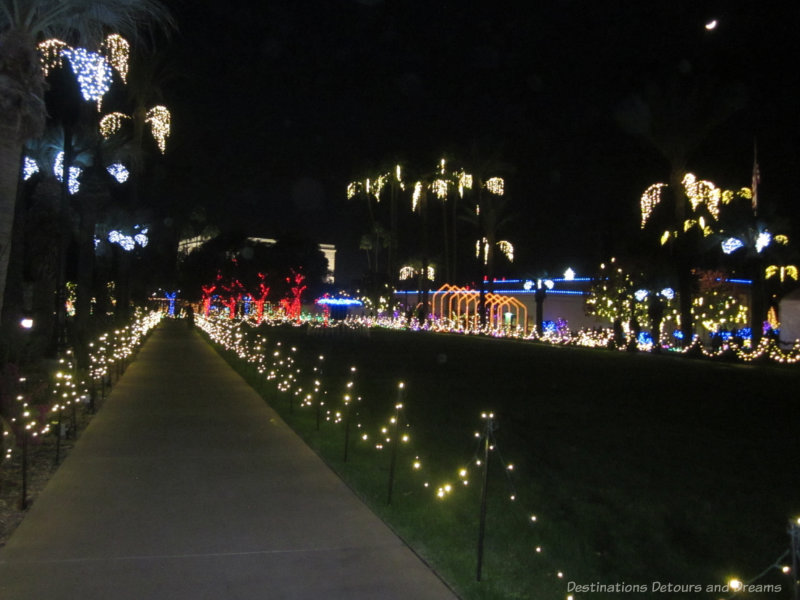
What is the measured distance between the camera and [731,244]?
36.7 meters

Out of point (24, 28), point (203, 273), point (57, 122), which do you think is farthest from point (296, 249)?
point (24, 28)

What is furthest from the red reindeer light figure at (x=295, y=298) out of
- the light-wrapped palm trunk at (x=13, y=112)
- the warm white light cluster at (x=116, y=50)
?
the light-wrapped palm trunk at (x=13, y=112)

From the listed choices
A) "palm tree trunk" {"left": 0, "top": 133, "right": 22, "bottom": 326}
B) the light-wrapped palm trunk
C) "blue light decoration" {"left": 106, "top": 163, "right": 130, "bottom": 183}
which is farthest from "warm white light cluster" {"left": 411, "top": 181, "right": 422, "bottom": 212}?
"palm tree trunk" {"left": 0, "top": 133, "right": 22, "bottom": 326}

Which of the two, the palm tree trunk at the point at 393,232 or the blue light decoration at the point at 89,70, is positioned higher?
the palm tree trunk at the point at 393,232

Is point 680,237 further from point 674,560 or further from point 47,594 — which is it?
point 47,594

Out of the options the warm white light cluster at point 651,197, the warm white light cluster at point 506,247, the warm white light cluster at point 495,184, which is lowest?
the warm white light cluster at point 651,197

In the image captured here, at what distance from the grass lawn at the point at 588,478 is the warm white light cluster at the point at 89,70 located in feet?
23.2

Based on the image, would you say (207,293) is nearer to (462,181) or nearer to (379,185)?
(379,185)

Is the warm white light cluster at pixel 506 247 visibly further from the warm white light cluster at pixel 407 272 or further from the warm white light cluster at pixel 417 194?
the warm white light cluster at pixel 407 272

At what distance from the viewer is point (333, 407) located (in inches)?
632

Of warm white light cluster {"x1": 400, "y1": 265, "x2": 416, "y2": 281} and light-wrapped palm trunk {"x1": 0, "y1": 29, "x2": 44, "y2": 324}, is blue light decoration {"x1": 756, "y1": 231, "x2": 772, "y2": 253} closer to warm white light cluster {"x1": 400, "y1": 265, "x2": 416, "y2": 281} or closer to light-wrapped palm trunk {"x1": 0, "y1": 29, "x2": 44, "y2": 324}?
light-wrapped palm trunk {"x1": 0, "y1": 29, "x2": 44, "y2": 324}

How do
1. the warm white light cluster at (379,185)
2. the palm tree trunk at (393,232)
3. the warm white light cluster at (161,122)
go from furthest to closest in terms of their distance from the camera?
the warm white light cluster at (379,185)
the palm tree trunk at (393,232)
the warm white light cluster at (161,122)

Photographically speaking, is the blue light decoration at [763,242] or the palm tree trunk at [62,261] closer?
the palm tree trunk at [62,261]

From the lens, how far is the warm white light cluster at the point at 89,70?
13.9 m
